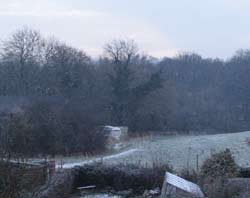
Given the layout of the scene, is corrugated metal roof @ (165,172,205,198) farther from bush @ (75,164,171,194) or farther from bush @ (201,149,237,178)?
bush @ (75,164,171,194)

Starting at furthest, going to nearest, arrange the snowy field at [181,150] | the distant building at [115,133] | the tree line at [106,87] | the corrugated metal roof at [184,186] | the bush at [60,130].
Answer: the tree line at [106,87] → the distant building at [115,133] → the bush at [60,130] → the snowy field at [181,150] → the corrugated metal roof at [184,186]

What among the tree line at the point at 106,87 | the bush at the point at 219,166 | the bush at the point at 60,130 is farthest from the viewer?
the tree line at the point at 106,87

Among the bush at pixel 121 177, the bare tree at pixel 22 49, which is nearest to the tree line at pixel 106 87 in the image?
the bare tree at pixel 22 49

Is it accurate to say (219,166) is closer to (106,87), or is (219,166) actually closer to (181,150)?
(181,150)

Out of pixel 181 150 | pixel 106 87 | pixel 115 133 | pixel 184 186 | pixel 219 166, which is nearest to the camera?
pixel 184 186

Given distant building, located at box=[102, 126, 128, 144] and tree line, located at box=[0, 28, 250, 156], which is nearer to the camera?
distant building, located at box=[102, 126, 128, 144]

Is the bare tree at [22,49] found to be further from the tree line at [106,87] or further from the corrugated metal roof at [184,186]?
the corrugated metal roof at [184,186]

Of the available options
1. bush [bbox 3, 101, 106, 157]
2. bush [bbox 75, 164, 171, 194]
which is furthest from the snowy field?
bush [bbox 75, 164, 171, 194]

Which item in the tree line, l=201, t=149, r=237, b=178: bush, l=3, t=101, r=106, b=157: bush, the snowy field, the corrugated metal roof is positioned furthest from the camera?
the tree line

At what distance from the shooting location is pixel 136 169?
18484mm

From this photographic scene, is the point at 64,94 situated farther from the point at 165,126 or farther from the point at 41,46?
the point at 165,126

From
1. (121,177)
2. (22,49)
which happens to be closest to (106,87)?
(22,49)

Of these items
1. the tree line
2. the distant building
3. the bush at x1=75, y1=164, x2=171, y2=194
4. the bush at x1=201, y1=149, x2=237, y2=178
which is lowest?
the bush at x1=75, y1=164, x2=171, y2=194

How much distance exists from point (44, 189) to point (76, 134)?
29.4 meters
